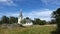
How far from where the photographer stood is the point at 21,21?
100 m

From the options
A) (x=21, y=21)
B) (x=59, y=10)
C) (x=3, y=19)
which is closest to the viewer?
(x=59, y=10)

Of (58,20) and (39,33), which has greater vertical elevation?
(58,20)

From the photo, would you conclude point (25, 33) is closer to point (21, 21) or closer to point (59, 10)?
point (59, 10)

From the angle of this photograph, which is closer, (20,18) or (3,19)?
(20,18)

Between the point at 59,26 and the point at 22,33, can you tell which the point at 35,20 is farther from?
the point at 59,26

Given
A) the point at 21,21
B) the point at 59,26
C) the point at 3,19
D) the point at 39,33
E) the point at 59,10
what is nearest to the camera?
the point at 59,26

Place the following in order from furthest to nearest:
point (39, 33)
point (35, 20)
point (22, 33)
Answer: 1. point (35, 20)
2. point (22, 33)
3. point (39, 33)

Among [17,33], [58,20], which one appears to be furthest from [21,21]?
[58,20]

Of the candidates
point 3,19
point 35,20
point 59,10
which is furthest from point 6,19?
point 59,10

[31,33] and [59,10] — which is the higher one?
[59,10]

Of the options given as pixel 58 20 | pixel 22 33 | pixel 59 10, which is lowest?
pixel 22 33

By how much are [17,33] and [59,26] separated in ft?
50.2

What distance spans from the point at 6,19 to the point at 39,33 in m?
99.2

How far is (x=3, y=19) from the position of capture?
124m
